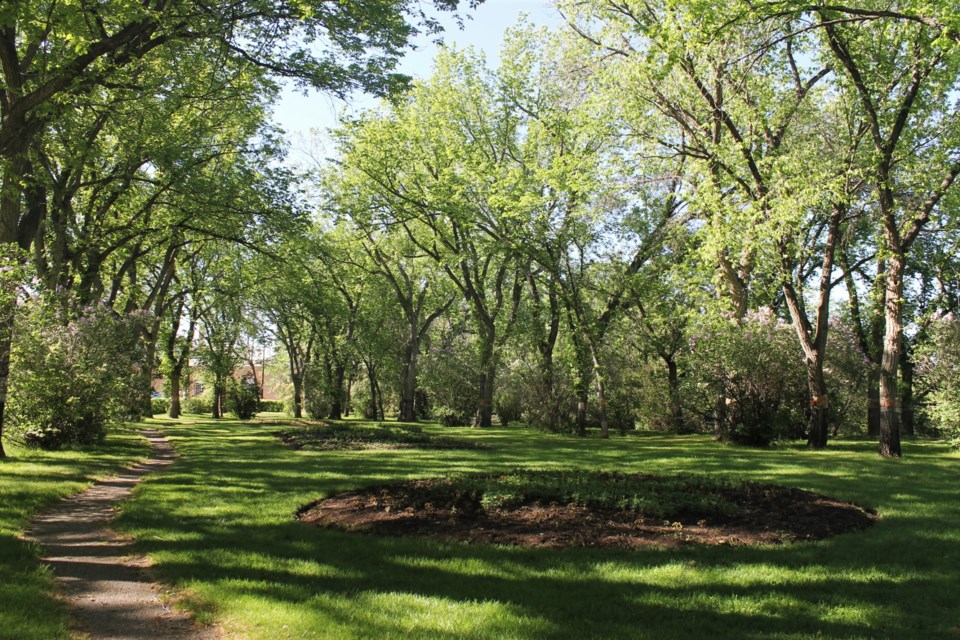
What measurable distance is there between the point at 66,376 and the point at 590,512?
12.1 m

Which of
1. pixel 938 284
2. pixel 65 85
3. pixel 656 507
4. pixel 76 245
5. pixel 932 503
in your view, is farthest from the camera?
pixel 938 284

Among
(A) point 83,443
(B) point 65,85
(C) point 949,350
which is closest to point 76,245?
(A) point 83,443

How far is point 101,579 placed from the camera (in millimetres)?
5492

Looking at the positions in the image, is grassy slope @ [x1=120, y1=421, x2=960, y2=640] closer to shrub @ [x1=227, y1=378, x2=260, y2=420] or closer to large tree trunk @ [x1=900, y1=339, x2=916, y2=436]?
large tree trunk @ [x1=900, y1=339, x2=916, y2=436]

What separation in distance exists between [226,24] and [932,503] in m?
12.7

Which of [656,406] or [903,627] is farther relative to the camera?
[656,406]

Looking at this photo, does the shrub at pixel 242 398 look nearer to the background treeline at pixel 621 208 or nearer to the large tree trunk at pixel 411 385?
the background treeline at pixel 621 208

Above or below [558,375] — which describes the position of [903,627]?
below

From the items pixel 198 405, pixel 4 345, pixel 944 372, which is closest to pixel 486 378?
pixel 944 372

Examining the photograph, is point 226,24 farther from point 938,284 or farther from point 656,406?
point 938,284

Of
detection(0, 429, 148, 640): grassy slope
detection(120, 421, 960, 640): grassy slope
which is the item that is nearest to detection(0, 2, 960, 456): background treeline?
detection(0, 429, 148, 640): grassy slope

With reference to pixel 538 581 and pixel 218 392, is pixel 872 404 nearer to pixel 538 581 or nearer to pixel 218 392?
pixel 538 581

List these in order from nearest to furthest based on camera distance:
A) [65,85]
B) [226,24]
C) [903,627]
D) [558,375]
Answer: [903,627]
[65,85]
[226,24]
[558,375]

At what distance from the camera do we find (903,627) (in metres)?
4.32
